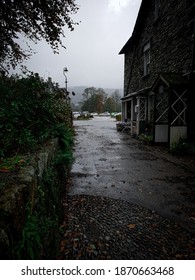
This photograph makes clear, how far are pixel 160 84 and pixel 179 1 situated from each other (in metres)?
3.98

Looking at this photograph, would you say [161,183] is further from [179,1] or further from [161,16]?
[161,16]

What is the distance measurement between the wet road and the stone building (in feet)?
8.34

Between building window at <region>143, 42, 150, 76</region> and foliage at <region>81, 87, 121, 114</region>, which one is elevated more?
foliage at <region>81, 87, 121, 114</region>

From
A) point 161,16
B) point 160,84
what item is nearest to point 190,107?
point 160,84

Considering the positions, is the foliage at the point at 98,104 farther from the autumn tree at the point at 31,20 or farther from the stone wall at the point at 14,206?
the stone wall at the point at 14,206

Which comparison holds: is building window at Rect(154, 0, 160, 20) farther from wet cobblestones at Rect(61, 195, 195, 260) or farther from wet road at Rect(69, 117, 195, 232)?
wet cobblestones at Rect(61, 195, 195, 260)

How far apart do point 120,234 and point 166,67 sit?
1024cm

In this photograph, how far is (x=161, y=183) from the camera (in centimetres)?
466

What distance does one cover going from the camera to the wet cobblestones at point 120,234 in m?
2.29

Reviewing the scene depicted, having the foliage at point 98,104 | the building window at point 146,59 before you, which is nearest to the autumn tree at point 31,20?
the building window at point 146,59

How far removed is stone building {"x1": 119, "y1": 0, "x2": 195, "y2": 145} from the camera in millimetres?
8312

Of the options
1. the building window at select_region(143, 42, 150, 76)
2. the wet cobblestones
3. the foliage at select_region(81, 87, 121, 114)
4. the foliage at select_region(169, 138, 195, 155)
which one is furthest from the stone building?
the foliage at select_region(81, 87, 121, 114)

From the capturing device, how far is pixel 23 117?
3689mm

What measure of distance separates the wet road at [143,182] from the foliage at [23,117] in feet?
5.12
